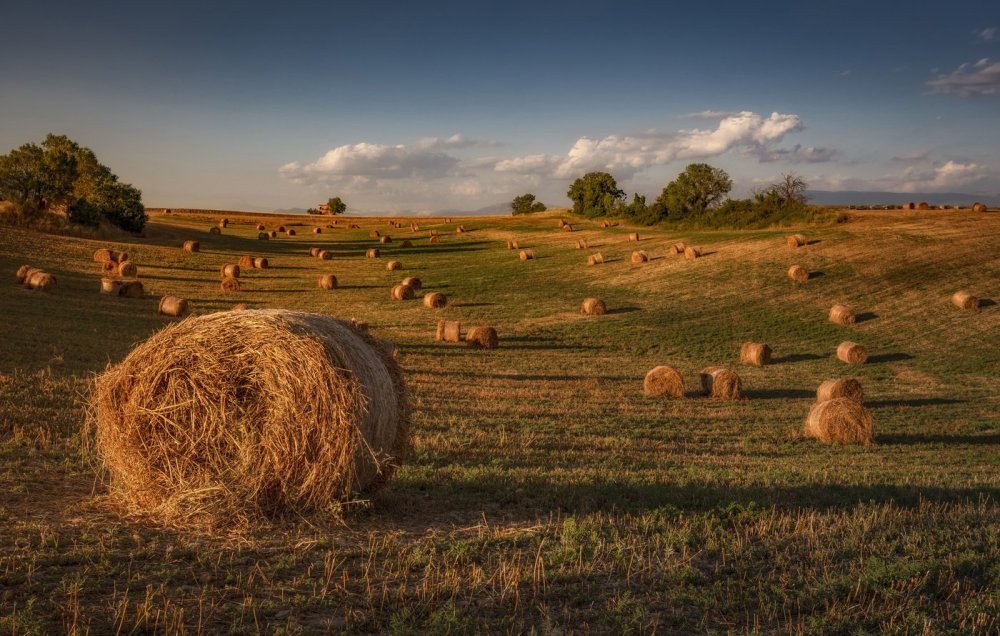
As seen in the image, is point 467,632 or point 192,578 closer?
point 467,632

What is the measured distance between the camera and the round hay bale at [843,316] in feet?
111

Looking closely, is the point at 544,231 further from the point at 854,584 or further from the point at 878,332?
the point at 854,584

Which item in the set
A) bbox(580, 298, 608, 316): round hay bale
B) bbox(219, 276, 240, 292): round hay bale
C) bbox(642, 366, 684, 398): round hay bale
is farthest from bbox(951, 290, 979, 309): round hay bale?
bbox(219, 276, 240, 292): round hay bale

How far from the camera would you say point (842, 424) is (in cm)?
1741

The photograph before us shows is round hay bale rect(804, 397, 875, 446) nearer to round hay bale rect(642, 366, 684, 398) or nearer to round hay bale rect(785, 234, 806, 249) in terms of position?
round hay bale rect(642, 366, 684, 398)

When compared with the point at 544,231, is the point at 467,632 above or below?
below

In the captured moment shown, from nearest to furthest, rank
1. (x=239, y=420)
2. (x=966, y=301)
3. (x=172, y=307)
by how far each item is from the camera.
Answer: (x=239, y=420) < (x=172, y=307) < (x=966, y=301)

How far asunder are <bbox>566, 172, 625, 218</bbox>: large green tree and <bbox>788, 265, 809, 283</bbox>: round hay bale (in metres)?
58.4

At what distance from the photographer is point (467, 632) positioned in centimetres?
642

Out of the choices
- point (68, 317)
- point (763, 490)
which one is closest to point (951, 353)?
point (763, 490)

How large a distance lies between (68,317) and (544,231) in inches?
2522

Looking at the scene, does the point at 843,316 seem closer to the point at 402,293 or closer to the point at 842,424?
the point at 842,424

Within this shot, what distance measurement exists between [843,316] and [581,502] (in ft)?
91.1

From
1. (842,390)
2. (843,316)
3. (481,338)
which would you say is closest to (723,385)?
(842,390)
